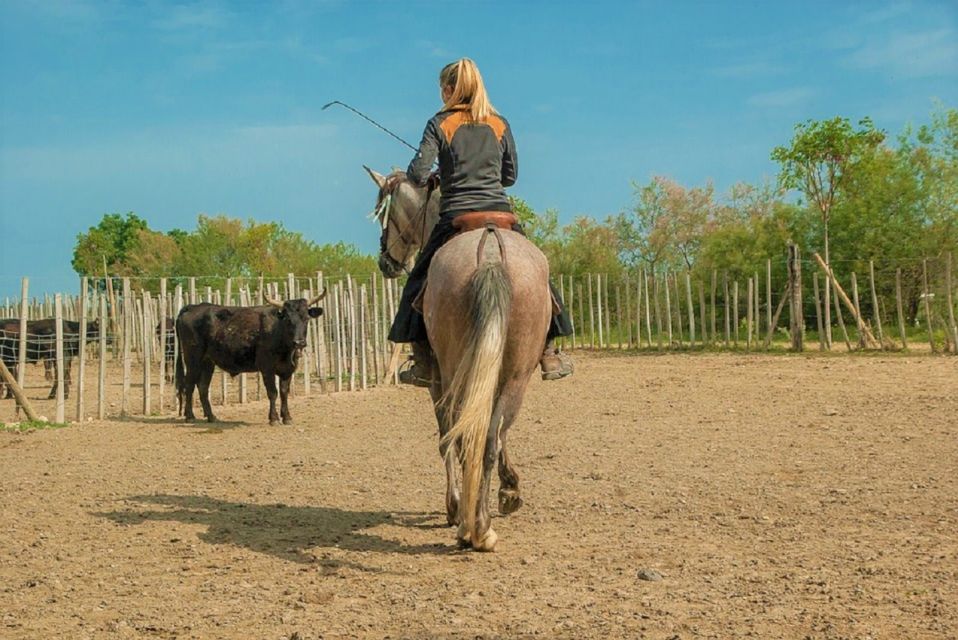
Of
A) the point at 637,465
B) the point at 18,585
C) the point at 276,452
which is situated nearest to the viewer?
the point at 18,585

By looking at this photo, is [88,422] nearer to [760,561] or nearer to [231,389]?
[231,389]

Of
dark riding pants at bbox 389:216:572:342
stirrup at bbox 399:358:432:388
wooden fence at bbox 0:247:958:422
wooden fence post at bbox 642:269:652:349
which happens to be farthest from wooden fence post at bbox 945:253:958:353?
stirrup at bbox 399:358:432:388

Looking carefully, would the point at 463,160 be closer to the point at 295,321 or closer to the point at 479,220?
the point at 479,220

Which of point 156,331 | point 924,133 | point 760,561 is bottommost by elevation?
point 760,561

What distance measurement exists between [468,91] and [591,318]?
68.8ft

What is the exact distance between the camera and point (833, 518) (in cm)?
623

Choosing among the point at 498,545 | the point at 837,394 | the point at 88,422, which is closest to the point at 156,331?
the point at 88,422

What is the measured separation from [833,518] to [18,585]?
4580 mm

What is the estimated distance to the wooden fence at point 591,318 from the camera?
48.2ft

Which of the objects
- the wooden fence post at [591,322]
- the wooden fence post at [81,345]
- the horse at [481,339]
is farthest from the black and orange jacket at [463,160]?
the wooden fence post at [591,322]

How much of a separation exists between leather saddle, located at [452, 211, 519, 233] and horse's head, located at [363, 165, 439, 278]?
0.91m

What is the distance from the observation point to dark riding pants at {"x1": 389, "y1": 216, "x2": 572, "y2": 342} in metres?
6.13

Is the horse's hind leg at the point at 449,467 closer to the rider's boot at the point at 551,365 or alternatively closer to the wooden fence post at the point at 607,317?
the rider's boot at the point at 551,365

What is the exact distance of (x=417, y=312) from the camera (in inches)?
240
